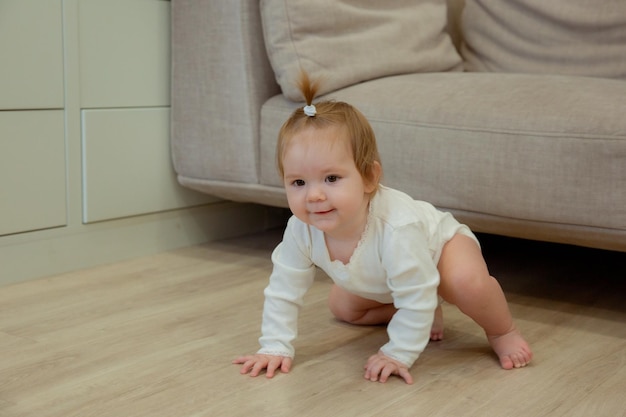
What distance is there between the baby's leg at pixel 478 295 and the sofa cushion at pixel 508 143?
27cm

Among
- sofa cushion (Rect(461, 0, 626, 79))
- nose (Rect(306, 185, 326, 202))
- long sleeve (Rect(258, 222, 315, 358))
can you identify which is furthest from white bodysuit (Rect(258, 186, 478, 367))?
sofa cushion (Rect(461, 0, 626, 79))

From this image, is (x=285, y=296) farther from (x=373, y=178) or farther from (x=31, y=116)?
(x=31, y=116)

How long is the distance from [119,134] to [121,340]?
2.15 ft

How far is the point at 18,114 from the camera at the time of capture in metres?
1.64

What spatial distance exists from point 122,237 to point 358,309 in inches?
28.5

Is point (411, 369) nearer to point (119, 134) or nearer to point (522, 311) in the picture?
point (522, 311)

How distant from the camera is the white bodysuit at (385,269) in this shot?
1.16m

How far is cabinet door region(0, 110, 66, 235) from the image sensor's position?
1642 millimetres

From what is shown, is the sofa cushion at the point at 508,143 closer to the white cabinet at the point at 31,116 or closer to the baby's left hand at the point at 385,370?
the baby's left hand at the point at 385,370

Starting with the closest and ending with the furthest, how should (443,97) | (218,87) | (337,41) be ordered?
(443,97), (337,41), (218,87)

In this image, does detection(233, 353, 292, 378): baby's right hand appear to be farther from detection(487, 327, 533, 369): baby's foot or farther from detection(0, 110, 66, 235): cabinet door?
detection(0, 110, 66, 235): cabinet door

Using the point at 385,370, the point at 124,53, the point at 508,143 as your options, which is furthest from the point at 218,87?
the point at 385,370

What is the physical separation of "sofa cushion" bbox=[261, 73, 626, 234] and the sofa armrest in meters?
0.23

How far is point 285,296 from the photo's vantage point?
4.01 feet
